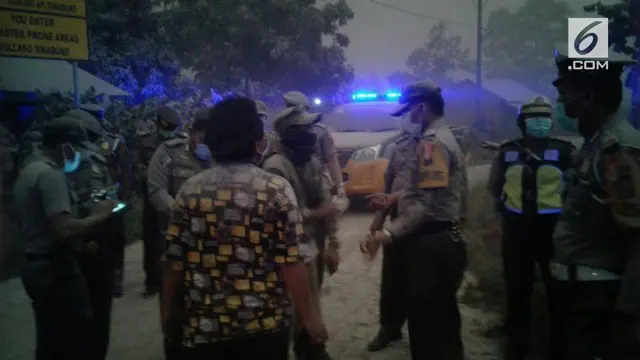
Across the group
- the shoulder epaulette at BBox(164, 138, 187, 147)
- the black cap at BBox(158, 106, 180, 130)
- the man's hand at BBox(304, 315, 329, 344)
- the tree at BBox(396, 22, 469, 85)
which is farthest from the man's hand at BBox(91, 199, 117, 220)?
the tree at BBox(396, 22, 469, 85)

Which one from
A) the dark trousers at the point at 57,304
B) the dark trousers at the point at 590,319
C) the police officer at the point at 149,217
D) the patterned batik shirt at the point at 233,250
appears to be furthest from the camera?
the police officer at the point at 149,217

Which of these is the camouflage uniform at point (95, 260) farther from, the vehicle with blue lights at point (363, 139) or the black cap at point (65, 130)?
the vehicle with blue lights at point (363, 139)

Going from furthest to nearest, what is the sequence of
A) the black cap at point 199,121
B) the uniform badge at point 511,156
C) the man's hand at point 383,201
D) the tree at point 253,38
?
the tree at point 253,38 → the black cap at point 199,121 → the uniform badge at point 511,156 → the man's hand at point 383,201

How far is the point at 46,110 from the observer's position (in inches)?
185

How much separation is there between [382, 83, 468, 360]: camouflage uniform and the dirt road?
800 mm

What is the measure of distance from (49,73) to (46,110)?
2.17 ft

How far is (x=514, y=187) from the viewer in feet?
12.6

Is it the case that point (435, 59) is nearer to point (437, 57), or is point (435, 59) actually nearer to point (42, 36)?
point (437, 57)

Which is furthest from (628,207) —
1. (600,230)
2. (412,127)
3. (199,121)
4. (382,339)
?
(199,121)

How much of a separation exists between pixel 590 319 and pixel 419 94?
158 cm

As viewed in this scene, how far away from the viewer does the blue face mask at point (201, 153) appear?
4234mm

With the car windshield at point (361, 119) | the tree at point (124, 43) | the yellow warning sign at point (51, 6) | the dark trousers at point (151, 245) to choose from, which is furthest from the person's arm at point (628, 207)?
the car windshield at point (361, 119)

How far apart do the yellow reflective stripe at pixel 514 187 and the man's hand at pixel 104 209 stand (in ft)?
8.60

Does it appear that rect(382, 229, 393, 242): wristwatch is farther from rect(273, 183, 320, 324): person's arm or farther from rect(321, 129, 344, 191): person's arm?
rect(321, 129, 344, 191): person's arm
